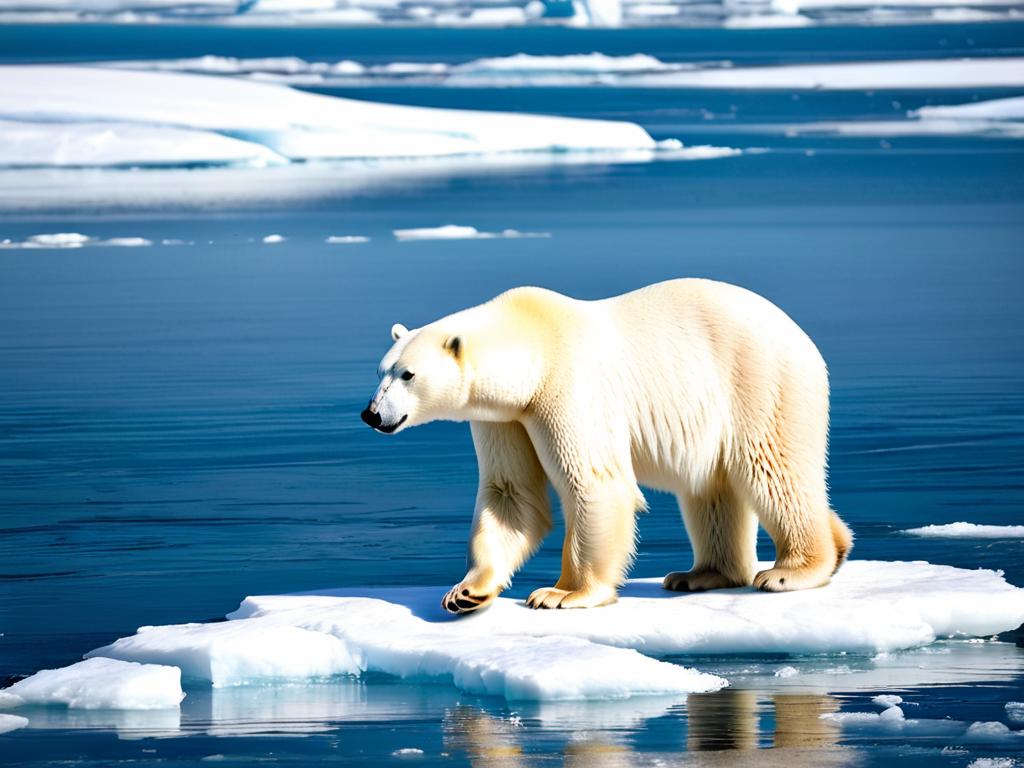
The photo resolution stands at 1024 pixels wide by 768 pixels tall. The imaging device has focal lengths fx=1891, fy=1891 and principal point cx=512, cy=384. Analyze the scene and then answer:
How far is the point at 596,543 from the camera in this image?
5941mm

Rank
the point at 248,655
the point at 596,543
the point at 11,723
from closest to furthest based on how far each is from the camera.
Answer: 1. the point at 11,723
2. the point at 248,655
3. the point at 596,543

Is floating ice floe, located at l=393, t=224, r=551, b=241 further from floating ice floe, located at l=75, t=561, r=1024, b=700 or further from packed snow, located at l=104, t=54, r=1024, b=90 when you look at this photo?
packed snow, located at l=104, t=54, r=1024, b=90

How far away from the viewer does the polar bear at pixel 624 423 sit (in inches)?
232

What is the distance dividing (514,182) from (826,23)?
162 ft

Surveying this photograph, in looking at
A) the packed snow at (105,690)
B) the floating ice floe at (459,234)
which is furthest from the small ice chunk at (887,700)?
Answer: the floating ice floe at (459,234)

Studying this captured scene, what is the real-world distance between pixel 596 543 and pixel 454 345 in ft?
2.52

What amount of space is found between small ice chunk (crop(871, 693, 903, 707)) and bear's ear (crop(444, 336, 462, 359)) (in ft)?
5.43

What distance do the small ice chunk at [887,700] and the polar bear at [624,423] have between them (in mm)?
1016

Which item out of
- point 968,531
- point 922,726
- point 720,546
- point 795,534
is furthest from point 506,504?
point 968,531

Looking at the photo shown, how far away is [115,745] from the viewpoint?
16.2 feet

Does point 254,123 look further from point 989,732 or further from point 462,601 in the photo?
point 989,732

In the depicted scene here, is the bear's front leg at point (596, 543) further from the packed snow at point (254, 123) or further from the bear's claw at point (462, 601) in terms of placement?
the packed snow at point (254, 123)

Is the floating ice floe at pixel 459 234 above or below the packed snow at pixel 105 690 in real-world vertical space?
above

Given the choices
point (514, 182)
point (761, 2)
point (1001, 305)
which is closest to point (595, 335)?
point (1001, 305)
